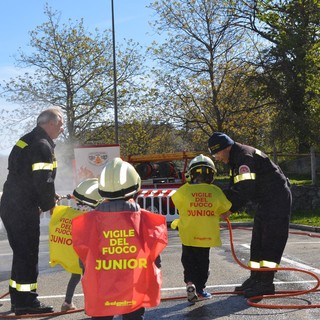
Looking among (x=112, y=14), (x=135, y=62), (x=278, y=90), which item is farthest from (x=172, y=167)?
(x=135, y=62)

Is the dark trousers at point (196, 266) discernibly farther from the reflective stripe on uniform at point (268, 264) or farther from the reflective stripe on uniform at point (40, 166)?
the reflective stripe on uniform at point (40, 166)

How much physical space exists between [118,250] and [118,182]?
1.40 feet

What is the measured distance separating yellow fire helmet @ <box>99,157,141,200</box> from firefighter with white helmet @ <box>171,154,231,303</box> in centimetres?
194

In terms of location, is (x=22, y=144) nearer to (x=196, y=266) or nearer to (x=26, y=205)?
(x=26, y=205)

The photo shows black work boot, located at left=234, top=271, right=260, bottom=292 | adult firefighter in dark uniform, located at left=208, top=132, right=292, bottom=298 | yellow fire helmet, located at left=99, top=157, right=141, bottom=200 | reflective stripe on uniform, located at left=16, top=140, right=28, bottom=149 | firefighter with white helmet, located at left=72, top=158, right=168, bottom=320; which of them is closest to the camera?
firefighter with white helmet, located at left=72, top=158, right=168, bottom=320

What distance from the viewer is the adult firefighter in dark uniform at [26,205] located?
17.3 ft

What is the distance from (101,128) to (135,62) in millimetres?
4160

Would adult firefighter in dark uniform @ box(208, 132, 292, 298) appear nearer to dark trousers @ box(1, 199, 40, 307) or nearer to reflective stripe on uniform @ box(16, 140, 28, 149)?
reflective stripe on uniform @ box(16, 140, 28, 149)

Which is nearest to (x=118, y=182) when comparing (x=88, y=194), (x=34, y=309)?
(x=88, y=194)

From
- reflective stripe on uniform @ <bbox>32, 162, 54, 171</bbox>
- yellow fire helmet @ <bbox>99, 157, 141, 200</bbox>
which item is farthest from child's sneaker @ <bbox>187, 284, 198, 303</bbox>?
yellow fire helmet @ <bbox>99, 157, 141, 200</bbox>

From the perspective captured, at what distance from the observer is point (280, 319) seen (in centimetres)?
470

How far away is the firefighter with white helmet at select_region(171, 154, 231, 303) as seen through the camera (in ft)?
18.1

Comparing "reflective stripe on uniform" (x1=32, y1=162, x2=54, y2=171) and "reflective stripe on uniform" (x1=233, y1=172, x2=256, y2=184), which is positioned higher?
"reflective stripe on uniform" (x1=32, y1=162, x2=54, y2=171)

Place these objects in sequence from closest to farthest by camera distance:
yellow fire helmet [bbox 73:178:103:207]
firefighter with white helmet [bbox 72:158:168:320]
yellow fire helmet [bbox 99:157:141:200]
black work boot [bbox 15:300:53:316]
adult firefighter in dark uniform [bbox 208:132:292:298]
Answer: firefighter with white helmet [bbox 72:158:168:320] → yellow fire helmet [bbox 99:157:141:200] → yellow fire helmet [bbox 73:178:103:207] → black work boot [bbox 15:300:53:316] → adult firefighter in dark uniform [bbox 208:132:292:298]
